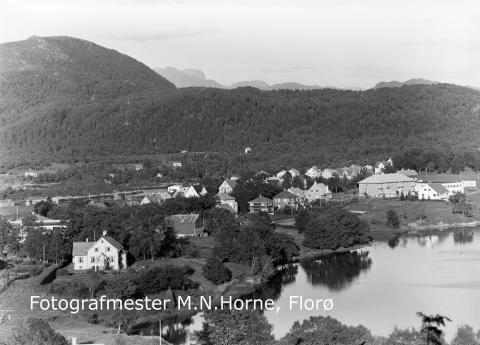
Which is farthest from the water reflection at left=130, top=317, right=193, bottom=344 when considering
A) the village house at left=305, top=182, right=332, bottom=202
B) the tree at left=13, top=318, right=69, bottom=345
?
the village house at left=305, top=182, right=332, bottom=202

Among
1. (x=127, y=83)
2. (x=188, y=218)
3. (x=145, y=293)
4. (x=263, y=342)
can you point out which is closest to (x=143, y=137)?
(x=127, y=83)

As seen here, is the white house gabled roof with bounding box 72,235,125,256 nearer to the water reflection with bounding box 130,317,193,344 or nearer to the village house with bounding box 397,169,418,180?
the water reflection with bounding box 130,317,193,344

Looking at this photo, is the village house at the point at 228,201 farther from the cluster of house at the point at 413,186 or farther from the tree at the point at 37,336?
the tree at the point at 37,336

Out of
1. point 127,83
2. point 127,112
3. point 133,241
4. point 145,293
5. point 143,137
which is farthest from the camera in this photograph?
point 127,83

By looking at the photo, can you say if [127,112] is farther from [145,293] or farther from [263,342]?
[263,342]

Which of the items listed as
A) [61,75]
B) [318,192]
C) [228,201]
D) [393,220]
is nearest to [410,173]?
[318,192]

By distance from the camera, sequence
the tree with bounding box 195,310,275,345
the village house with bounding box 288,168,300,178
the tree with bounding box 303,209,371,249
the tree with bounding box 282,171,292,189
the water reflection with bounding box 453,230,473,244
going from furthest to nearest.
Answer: the village house with bounding box 288,168,300,178 → the tree with bounding box 282,171,292,189 → the water reflection with bounding box 453,230,473,244 → the tree with bounding box 303,209,371,249 → the tree with bounding box 195,310,275,345
